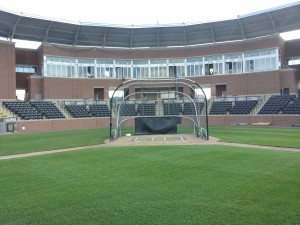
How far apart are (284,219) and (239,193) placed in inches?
64.2

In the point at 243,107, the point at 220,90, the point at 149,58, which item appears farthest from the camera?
the point at 149,58

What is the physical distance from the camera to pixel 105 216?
218 inches

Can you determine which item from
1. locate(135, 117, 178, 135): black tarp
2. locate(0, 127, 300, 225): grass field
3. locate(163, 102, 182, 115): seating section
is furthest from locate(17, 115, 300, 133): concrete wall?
locate(0, 127, 300, 225): grass field

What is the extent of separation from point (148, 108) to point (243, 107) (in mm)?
14438

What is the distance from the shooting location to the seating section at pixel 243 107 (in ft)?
132

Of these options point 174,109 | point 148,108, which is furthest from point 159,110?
point 148,108

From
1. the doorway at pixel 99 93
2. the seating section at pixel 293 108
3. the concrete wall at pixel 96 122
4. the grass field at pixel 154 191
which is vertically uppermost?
the doorway at pixel 99 93

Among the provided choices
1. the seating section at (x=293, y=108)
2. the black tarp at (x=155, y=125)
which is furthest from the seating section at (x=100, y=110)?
the seating section at (x=293, y=108)

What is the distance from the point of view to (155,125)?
82.9 feet

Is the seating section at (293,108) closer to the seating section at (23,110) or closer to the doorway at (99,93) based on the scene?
the doorway at (99,93)

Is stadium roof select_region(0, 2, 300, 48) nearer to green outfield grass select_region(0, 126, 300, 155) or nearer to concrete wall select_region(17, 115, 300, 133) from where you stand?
concrete wall select_region(17, 115, 300, 133)

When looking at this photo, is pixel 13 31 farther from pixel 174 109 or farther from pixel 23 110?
pixel 174 109

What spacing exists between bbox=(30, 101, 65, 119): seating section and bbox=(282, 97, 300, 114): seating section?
98.0 ft

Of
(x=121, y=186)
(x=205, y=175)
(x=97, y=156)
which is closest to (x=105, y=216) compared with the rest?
(x=121, y=186)
